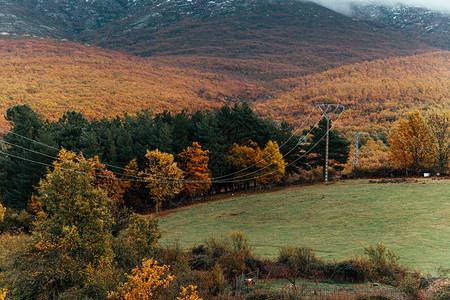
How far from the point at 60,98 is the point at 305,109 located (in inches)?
4448

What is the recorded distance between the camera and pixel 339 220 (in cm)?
3356

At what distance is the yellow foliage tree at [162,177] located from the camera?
52750mm

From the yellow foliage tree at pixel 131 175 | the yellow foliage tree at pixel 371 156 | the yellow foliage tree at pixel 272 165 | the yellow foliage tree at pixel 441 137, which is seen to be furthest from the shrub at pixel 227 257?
the yellow foliage tree at pixel 441 137

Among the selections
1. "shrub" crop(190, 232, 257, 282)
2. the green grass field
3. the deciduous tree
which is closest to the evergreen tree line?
the green grass field

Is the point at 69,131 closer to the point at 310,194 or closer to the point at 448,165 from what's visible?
the point at 310,194

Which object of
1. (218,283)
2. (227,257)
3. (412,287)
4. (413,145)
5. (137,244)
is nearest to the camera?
(412,287)

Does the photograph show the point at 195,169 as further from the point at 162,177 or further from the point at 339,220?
the point at 339,220

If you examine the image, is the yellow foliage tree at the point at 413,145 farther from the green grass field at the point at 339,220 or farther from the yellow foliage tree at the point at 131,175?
the yellow foliage tree at the point at 131,175

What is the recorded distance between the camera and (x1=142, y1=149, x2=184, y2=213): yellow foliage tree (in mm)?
52750

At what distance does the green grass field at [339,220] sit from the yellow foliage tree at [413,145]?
8.17m

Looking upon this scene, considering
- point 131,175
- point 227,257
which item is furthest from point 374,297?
point 131,175

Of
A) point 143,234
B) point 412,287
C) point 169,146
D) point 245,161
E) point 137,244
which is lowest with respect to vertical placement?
point 412,287

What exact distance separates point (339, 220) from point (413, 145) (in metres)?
28.2

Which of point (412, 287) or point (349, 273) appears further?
point (349, 273)
